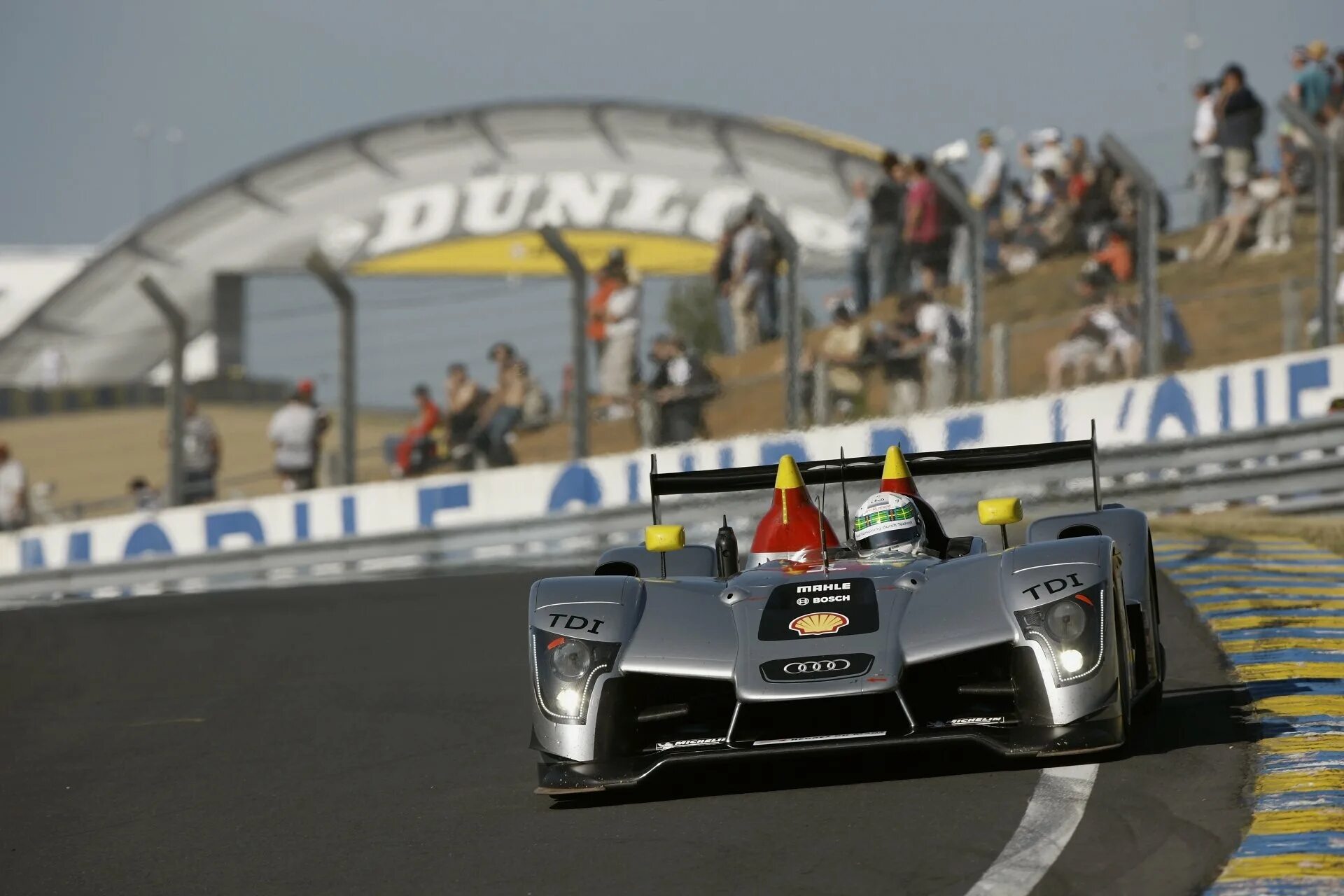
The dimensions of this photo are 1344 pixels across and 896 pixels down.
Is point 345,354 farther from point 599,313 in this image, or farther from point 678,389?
point 678,389

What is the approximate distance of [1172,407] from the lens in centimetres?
1431

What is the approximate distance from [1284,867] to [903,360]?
425 inches

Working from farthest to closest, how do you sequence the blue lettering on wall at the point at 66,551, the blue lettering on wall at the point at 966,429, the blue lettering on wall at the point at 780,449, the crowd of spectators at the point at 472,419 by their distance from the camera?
the blue lettering on wall at the point at 66,551 < the crowd of spectators at the point at 472,419 < the blue lettering on wall at the point at 780,449 < the blue lettering on wall at the point at 966,429

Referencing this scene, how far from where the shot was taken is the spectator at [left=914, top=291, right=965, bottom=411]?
1481 centimetres

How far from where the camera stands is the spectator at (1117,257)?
14781mm

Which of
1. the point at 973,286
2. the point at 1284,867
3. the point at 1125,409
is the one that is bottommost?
the point at 1284,867

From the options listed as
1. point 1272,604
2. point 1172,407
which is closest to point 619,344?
point 1172,407

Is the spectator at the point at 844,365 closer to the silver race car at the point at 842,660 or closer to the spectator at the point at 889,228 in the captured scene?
the spectator at the point at 889,228

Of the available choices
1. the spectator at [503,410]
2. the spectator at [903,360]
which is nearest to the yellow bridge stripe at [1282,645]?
the spectator at [903,360]

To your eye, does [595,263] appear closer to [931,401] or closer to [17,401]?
[17,401]

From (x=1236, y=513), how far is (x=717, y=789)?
343 inches

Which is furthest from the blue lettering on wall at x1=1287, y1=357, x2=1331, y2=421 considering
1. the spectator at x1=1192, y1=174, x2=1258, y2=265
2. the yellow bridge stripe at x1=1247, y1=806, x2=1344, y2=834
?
the yellow bridge stripe at x1=1247, y1=806, x2=1344, y2=834

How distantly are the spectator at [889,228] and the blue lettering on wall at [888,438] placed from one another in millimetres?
1197

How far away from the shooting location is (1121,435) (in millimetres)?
14492
